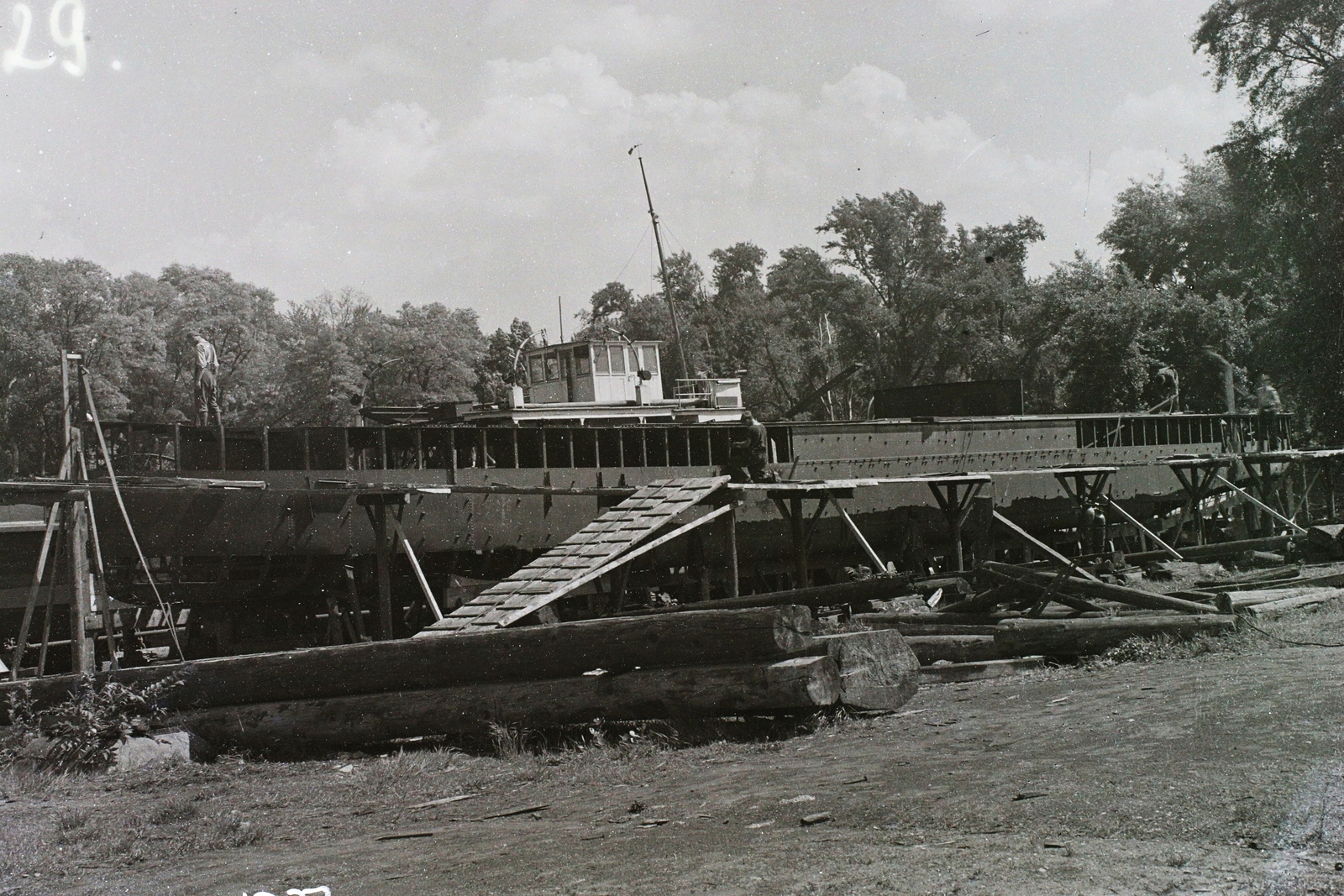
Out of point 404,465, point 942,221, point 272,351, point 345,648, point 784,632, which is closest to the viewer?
point 784,632

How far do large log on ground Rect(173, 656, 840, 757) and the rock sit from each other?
0.11m

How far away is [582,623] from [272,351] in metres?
63.9

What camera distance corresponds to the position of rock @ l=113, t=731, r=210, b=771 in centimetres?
824

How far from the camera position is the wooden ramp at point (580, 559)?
10766 millimetres

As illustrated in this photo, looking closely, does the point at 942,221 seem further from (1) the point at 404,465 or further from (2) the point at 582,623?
(2) the point at 582,623

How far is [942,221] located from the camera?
196ft

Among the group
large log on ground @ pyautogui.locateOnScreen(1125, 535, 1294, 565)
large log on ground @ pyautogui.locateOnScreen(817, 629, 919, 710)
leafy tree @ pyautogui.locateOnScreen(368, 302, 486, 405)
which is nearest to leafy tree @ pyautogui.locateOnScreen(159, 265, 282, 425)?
leafy tree @ pyautogui.locateOnScreen(368, 302, 486, 405)

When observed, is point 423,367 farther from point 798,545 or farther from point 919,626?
point 919,626

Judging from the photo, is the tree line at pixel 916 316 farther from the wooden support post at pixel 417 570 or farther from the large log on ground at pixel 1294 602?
the large log on ground at pixel 1294 602

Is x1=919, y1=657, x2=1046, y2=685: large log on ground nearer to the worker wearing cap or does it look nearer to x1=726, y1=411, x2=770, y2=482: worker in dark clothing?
x1=726, y1=411, x2=770, y2=482: worker in dark clothing

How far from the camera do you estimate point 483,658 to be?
8297 mm

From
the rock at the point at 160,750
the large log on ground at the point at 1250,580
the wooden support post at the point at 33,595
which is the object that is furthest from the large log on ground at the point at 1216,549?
the wooden support post at the point at 33,595

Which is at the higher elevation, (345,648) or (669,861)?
(345,648)

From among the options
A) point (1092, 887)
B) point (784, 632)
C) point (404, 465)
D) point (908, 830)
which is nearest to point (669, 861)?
point (908, 830)
